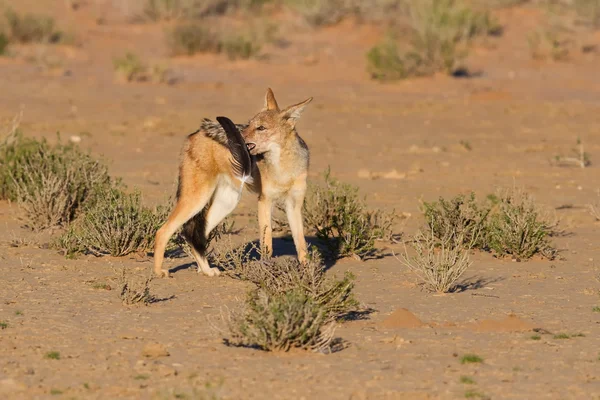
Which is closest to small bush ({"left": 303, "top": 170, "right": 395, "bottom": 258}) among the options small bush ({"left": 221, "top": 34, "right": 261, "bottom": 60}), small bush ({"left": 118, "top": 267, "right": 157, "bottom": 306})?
small bush ({"left": 118, "top": 267, "right": 157, "bottom": 306})

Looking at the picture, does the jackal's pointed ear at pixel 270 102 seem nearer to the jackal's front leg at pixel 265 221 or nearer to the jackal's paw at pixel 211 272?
the jackal's front leg at pixel 265 221

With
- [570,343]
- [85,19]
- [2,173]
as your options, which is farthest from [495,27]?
[570,343]

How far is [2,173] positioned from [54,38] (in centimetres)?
1537

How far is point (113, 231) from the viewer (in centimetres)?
955

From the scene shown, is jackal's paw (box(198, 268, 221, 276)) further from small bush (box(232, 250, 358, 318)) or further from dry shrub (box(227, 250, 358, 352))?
dry shrub (box(227, 250, 358, 352))

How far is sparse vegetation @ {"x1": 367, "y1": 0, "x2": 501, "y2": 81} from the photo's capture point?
2311cm

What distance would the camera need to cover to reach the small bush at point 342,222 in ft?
32.8

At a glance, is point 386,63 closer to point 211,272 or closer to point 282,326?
point 211,272

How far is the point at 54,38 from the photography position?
87.5ft

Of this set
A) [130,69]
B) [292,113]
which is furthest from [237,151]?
[130,69]

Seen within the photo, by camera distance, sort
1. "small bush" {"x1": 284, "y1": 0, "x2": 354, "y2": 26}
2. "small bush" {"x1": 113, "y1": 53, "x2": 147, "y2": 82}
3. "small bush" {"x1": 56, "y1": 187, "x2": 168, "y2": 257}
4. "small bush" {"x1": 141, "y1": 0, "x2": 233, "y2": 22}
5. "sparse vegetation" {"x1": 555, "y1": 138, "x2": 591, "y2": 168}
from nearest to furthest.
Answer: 1. "small bush" {"x1": 56, "y1": 187, "x2": 168, "y2": 257}
2. "sparse vegetation" {"x1": 555, "y1": 138, "x2": 591, "y2": 168}
3. "small bush" {"x1": 113, "y1": 53, "x2": 147, "y2": 82}
4. "small bush" {"x1": 284, "y1": 0, "x2": 354, "y2": 26}
5. "small bush" {"x1": 141, "y1": 0, "x2": 233, "y2": 22}

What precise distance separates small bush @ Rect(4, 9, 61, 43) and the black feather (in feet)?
63.0

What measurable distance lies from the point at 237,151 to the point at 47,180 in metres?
3.31

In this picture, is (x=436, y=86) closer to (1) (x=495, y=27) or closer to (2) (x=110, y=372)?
(1) (x=495, y=27)
